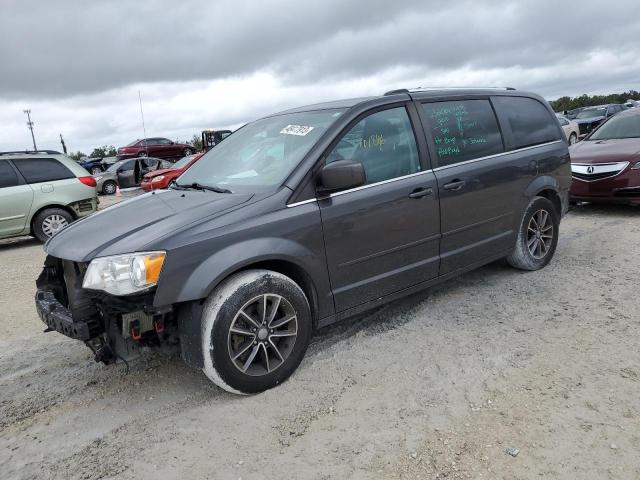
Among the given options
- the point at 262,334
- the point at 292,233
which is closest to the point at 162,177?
the point at 292,233

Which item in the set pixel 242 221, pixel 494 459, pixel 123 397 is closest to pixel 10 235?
pixel 123 397

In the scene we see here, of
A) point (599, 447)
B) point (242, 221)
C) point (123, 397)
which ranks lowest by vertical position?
point (599, 447)

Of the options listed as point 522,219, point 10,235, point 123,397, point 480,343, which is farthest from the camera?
point 10,235

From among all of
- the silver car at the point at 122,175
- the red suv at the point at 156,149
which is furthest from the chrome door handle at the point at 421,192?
the red suv at the point at 156,149

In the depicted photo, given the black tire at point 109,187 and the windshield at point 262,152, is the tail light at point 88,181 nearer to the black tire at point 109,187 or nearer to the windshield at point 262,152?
the windshield at point 262,152

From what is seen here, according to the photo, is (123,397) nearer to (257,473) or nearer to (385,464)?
(257,473)

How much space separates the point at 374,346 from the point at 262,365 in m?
0.88

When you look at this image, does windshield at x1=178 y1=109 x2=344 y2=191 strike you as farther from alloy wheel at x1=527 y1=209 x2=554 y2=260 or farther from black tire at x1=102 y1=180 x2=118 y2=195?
black tire at x1=102 y1=180 x2=118 y2=195

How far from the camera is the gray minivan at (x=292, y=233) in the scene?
9.46 ft

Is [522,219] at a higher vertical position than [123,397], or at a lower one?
higher

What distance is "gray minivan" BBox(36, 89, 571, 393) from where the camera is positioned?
2.88m

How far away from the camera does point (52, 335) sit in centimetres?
442

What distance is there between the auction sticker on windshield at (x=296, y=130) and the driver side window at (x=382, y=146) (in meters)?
0.31

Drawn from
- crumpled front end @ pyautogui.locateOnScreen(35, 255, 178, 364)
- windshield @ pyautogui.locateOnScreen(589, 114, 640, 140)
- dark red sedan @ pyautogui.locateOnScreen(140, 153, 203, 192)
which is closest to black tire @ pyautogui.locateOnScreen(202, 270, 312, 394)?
crumpled front end @ pyautogui.locateOnScreen(35, 255, 178, 364)
